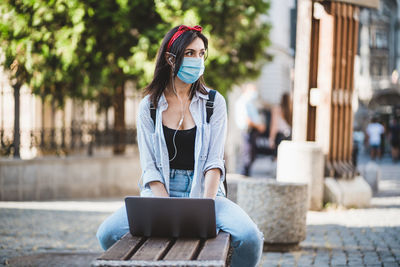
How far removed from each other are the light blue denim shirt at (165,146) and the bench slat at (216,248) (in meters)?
0.50

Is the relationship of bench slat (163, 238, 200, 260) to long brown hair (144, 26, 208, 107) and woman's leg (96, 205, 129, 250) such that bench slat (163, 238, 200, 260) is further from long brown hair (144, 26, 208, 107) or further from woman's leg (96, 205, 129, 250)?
long brown hair (144, 26, 208, 107)

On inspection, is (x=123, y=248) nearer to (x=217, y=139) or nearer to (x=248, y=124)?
(x=217, y=139)

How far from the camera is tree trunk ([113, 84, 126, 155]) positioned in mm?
13416

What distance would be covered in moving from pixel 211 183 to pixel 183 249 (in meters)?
0.75

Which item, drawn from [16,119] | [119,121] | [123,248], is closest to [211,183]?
[123,248]

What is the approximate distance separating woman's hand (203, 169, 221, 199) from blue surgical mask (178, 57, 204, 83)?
0.60 m

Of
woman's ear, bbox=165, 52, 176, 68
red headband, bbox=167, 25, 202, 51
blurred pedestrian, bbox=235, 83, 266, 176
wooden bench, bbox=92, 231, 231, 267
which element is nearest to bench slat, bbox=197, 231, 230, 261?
wooden bench, bbox=92, 231, 231, 267

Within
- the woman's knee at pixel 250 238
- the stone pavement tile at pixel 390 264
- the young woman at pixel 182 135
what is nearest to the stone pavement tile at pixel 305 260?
the stone pavement tile at pixel 390 264

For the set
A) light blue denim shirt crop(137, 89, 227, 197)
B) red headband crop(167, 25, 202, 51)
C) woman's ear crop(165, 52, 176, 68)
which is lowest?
light blue denim shirt crop(137, 89, 227, 197)

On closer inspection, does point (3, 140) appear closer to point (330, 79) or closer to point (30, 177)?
point (30, 177)

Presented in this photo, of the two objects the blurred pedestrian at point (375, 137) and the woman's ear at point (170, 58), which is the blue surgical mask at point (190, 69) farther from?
the blurred pedestrian at point (375, 137)

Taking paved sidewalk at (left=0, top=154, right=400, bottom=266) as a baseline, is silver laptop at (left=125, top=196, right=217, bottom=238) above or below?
above

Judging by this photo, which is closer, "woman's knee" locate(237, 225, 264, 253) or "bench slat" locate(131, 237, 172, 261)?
"bench slat" locate(131, 237, 172, 261)

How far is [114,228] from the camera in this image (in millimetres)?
3529
